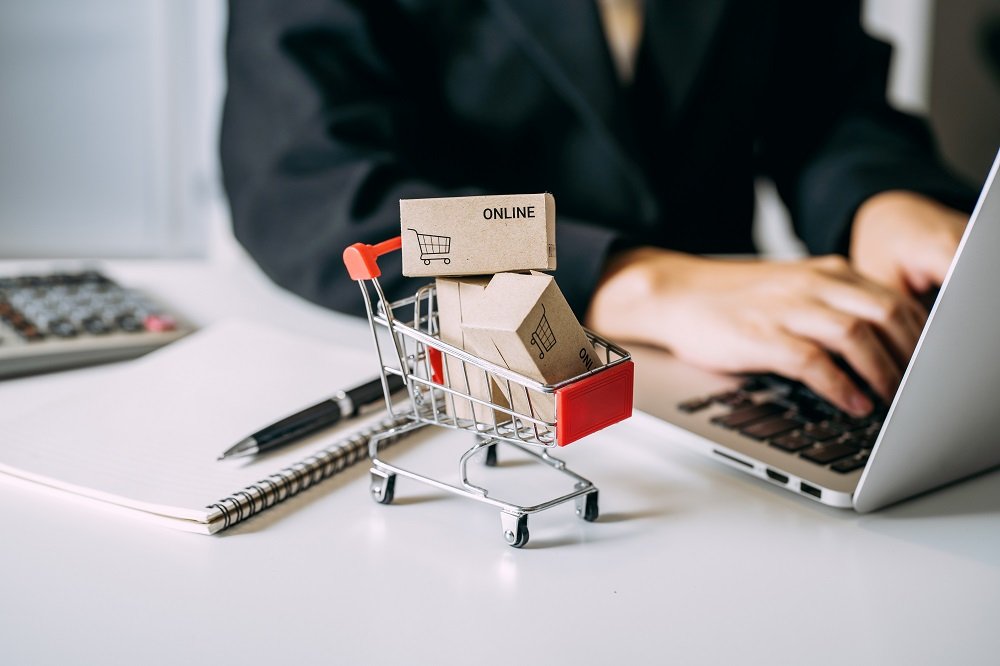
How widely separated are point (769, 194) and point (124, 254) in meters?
1.98

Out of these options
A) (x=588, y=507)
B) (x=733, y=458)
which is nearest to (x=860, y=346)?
(x=733, y=458)

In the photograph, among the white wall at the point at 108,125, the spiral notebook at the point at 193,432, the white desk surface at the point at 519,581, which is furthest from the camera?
the white wall at the point at 108,125

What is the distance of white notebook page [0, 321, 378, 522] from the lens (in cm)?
50

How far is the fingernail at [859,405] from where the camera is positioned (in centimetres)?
61

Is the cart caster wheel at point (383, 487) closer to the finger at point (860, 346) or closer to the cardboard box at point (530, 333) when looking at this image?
the cardboard box at point (530, 333)

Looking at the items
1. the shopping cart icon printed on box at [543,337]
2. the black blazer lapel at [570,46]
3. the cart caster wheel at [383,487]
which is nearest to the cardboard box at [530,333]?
the shopping cart icon printed on box at [543,337]

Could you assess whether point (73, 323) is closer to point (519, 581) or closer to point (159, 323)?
point (159, 323)

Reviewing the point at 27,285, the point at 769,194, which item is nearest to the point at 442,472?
the point at 27,285

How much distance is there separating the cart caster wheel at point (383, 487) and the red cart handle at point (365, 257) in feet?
0.40

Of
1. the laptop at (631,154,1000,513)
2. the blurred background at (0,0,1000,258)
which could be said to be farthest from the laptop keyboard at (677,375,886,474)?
the blurred background at (0,0,1000,258)

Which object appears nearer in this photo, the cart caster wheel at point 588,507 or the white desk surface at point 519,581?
the white desk surface at point 519,581

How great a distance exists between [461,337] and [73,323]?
45 centimetres

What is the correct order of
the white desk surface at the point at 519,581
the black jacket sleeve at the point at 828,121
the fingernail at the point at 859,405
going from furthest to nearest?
1. the black jacket sleeve at the point at 828,121
2. the fingernail at the point at 859,405
3. the white desk surface at the point at 519,581

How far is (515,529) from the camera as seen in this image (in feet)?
1.50
